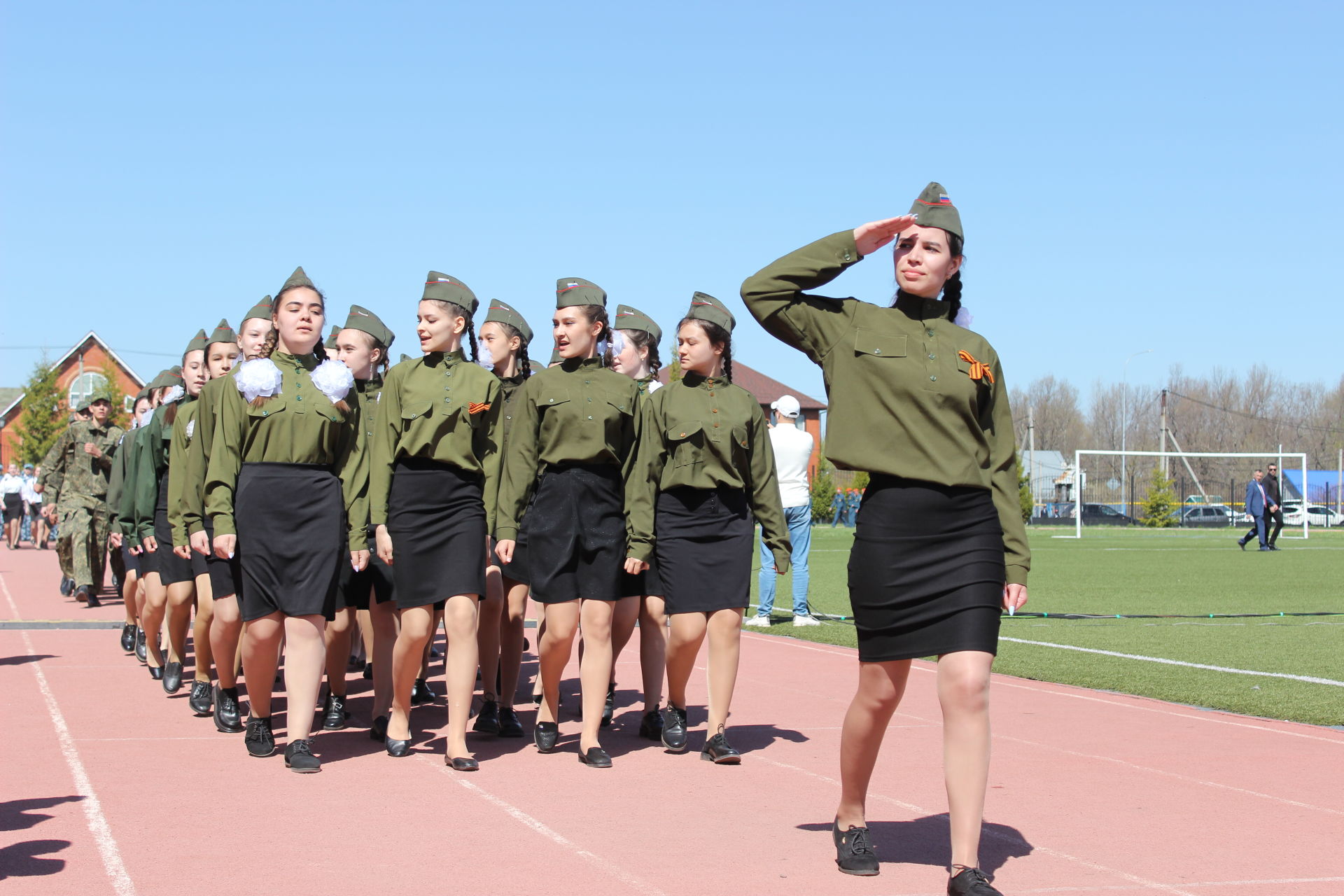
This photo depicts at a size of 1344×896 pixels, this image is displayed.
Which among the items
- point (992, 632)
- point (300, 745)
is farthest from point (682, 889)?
point (300, 745)

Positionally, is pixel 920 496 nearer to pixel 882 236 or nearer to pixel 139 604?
pixel 882 236

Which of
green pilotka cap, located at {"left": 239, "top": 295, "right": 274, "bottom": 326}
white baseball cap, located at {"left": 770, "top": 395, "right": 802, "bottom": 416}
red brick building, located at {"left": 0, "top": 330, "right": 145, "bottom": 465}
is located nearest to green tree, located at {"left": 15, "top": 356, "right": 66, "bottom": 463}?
red brick building, located at {"left": 0, "top": 330, "right": 145, "bottom": 465}

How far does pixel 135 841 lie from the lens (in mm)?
5027

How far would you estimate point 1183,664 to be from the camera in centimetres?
1064

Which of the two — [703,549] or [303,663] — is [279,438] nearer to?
[303,663]

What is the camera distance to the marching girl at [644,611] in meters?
7.62

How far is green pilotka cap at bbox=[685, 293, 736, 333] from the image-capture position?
7.32 metres

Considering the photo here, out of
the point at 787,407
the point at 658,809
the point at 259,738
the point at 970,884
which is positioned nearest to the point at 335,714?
the point at 259,738

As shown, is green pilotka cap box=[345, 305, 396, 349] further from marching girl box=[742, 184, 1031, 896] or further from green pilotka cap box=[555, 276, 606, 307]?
marching girl box=[742, 184, 1031, 896]

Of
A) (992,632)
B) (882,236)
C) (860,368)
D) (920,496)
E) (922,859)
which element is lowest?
(922,859)

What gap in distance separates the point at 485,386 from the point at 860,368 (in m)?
2.64

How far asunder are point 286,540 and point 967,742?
3.60m

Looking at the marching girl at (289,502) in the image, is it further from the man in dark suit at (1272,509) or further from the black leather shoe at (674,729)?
the man in dark suit at (1272,509)

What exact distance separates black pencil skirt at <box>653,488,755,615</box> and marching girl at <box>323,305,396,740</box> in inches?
62.0
